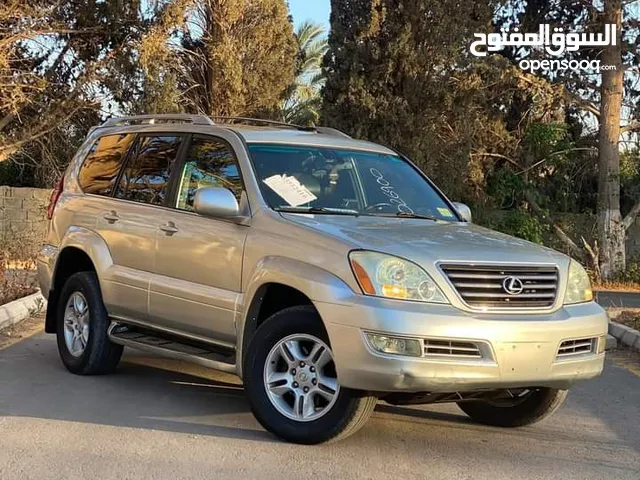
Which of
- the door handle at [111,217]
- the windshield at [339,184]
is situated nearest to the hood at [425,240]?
the windshield at [339,184]

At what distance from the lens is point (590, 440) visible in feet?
17.6

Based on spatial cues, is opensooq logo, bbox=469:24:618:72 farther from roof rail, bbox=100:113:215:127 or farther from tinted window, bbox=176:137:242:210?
tinted window, bbox=176:137:242:210

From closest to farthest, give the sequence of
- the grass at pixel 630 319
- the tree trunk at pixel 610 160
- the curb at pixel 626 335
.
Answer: the curb at pixel 626 335, the grass at pixel 630 319, the tree trunk at pixel 610 160

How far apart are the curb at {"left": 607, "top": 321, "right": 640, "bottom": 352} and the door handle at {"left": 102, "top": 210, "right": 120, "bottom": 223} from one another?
230 inches

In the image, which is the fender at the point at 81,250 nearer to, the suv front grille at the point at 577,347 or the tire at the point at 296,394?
the tire at the point at 296,394

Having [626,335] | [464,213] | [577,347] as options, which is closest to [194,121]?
[464,213]

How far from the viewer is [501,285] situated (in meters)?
4.66

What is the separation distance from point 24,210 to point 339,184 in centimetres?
1426

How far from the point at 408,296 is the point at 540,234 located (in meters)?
14.2

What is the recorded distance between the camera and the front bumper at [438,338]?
4.39m

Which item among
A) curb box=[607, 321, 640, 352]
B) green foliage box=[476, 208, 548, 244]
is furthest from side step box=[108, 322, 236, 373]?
green foliage box=[476, 208, 548, 244]

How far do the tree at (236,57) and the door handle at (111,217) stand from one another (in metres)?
10.9

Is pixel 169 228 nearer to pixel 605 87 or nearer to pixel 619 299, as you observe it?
pixel 619 299

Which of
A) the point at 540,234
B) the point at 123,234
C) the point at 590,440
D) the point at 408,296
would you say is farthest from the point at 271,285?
the point at 540,234
